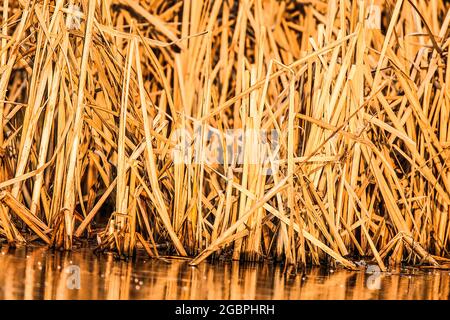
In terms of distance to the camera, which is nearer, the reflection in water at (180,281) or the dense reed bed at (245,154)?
the reflection in water at (180,281)

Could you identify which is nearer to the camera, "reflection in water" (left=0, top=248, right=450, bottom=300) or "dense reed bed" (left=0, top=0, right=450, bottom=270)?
"reflection in water" (left=0, top=248, right=450, bottom=300)

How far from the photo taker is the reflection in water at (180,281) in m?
3.55

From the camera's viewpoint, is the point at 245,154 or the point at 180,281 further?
the point at 245,154

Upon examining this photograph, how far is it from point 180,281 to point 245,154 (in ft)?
2.48

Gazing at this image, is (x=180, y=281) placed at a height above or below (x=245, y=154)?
below

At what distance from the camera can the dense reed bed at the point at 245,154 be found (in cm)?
432

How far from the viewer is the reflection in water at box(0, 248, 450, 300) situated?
355 centimetres

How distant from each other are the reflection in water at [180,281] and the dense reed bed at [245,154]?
0.39ft

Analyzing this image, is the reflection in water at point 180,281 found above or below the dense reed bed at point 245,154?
below

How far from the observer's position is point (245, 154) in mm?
4355

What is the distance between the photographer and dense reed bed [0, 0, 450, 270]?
4316 millimetres

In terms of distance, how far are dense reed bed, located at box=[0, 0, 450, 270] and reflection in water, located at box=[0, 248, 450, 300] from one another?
0.12 metres

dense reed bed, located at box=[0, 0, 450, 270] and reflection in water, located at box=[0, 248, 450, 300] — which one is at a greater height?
dense reed bed, located at box=[0, 0, 450, 270]
